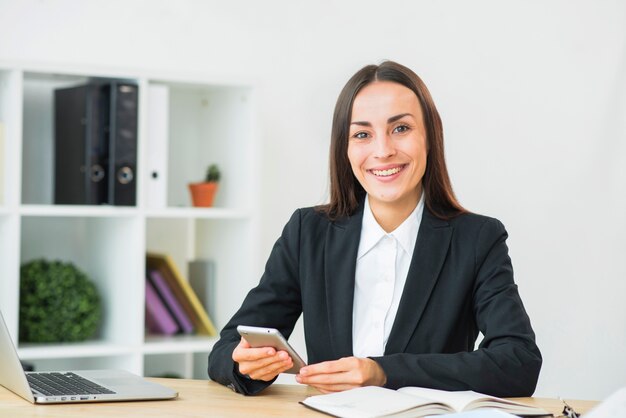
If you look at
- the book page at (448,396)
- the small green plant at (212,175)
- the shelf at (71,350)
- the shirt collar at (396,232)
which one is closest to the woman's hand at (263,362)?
the book page at (448,396)

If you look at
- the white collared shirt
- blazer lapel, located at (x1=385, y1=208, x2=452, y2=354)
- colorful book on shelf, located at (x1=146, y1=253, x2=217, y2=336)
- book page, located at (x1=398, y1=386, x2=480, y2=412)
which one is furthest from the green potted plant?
book page, located at (x1=398, y1=386, x2=480, y2=412)

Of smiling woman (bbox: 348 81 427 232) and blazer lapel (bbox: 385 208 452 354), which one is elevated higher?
smiling woman (bbox: 348 81 427 232)

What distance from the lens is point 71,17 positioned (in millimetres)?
3289

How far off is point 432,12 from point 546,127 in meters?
0.68

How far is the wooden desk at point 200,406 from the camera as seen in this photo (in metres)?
1.53

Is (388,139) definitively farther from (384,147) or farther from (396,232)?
(396,232)

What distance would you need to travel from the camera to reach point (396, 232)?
7.05 ft

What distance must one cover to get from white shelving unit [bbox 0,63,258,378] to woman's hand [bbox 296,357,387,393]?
1375mm

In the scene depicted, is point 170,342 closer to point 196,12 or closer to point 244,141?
point 244,141

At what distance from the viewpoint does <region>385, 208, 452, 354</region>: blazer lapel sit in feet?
6.64

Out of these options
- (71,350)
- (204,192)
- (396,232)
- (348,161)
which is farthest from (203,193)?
(396,232)

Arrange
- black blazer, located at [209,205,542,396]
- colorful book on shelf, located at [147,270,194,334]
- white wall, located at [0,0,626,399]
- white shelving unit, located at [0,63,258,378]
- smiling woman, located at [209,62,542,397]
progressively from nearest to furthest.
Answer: black blazer, located at [209,205,542,396] < smiling woman, located at [209,62,542,397] < white shelving unit, located at [0,63,258,378] < colorful book on shelf, located at [147,270,194,334] < white wall, located at [0,0,626,399]

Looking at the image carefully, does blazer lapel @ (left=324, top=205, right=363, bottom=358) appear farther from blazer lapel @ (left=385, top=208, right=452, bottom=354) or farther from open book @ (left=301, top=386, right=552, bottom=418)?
open book @ (left=301, top=386, right=552, bottom=418)

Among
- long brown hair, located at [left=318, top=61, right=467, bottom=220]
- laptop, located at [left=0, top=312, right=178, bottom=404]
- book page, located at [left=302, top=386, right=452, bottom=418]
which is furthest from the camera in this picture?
long brown hair, located at [left=318, top=61, right=467, bottom=220]
